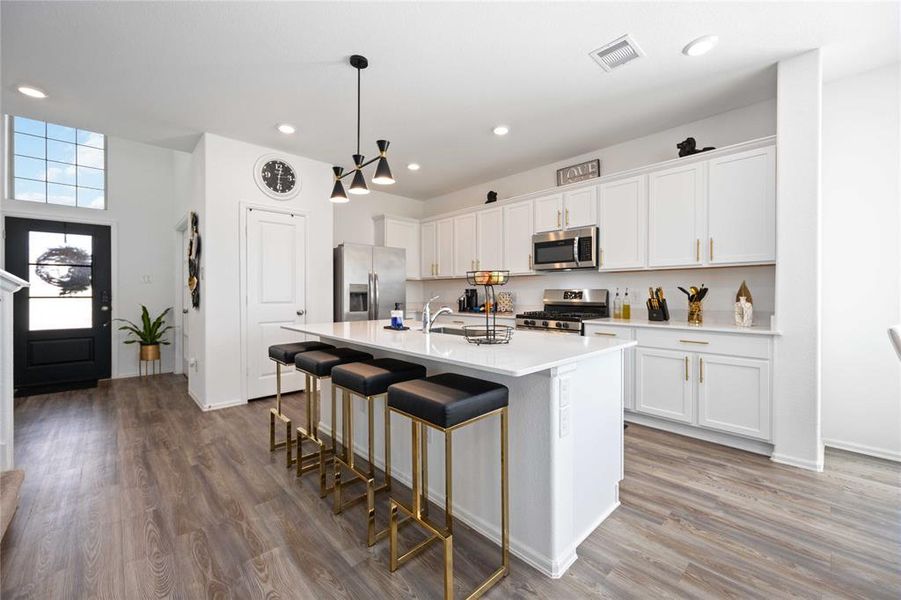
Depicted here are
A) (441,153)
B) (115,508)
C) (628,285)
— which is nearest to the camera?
(115,508)

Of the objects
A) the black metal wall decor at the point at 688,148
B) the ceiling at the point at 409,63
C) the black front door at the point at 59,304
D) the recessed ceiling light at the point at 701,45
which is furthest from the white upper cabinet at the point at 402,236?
the recessed ceiling light at the point at 701,45

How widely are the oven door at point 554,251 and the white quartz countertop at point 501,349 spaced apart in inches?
74.3

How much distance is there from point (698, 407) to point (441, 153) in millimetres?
3425

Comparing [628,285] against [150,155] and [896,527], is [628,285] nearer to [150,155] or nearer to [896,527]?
[896,527]

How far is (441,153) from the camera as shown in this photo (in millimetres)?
4246

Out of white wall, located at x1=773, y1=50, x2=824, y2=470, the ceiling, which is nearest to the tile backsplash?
white wall, located at x1=773, y1=50, x2=824, y2=470

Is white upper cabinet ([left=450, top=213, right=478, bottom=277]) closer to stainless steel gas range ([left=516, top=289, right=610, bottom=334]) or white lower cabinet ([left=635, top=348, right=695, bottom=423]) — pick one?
stainless steel gas range ([left=516, top=289, right=610, bottom=334])

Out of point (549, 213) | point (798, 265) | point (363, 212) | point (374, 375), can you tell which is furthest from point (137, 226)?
point (798, 265)

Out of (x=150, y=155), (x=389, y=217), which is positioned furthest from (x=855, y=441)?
(x=150, y=155)

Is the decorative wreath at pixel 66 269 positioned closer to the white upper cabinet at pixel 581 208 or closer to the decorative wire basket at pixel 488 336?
the decorative wire basket at pixel 488 336

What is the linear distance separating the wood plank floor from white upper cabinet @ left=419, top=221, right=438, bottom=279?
139 inches

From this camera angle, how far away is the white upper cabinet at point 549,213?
163 inches

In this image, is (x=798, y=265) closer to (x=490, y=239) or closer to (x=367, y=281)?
(x=490, y=239)

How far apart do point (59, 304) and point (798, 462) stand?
302 inches
